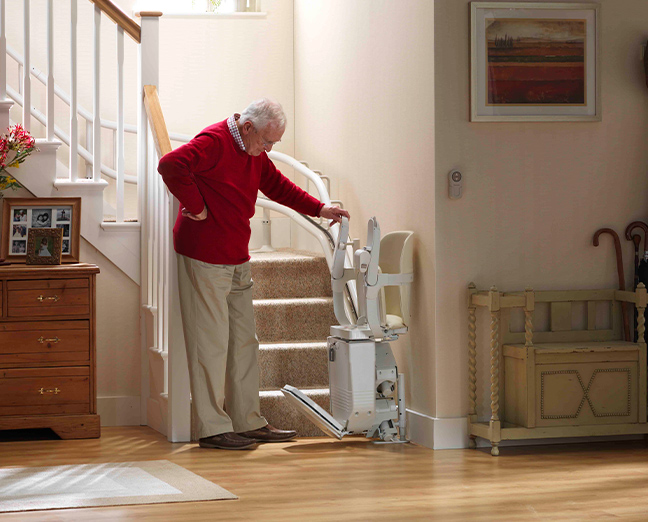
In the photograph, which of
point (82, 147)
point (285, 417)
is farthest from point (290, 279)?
point (82, 147)

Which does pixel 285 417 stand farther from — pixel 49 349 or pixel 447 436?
pixel 49 349

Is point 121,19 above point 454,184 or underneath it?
above

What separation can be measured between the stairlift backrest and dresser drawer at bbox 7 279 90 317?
1.34 metres

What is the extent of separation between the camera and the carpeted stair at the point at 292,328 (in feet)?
14.5

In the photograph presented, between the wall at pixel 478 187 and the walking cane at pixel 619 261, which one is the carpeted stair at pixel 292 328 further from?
the walking cane at pixel 619 261

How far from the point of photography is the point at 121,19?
15.8ft

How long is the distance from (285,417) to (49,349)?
3.57 feet

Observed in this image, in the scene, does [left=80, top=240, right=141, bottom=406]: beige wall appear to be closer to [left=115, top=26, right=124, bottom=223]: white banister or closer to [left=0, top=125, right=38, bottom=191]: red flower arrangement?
[left=115, top=26, right=124, bottom=223]: white banister

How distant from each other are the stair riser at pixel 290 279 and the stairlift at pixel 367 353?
31.5 inches

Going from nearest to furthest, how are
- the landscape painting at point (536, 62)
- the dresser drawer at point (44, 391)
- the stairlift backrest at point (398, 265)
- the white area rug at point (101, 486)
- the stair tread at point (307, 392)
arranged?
the white area rug at point (101, 486) → the landscape painting at point (536, 62) → the stairlift backrest at point (398, 265) → the dresser drawer at point (44, 391) → the stair tread at point (307, 392)

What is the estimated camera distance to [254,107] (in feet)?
13.2

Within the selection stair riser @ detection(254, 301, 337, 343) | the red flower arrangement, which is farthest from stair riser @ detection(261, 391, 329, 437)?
the red flower arrangement

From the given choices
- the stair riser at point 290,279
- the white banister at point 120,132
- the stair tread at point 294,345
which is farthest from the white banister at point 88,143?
the stair tread at point 294,345

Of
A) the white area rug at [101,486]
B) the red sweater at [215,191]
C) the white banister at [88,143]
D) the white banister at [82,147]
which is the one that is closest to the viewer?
the white area rug at [101,486]
